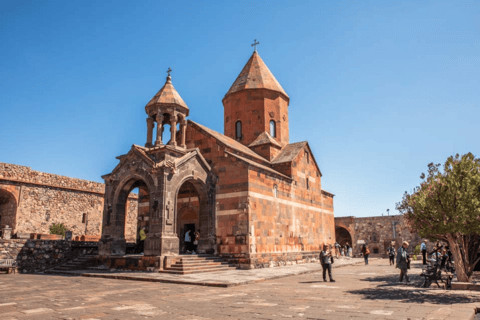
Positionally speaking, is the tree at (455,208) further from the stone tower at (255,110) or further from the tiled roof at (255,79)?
Answer: the tiled roof at (255,79)

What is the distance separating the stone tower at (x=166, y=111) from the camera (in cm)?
1675

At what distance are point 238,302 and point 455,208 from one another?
589 cm

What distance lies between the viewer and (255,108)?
2245 cm

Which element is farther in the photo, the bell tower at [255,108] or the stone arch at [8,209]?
the stone arch at [8,209]

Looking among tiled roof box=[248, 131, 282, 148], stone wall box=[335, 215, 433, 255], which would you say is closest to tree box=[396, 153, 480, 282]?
tiled roof box=[248, 131, 282, 148]

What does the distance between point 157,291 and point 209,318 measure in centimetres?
376

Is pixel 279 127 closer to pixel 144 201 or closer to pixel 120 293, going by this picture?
pixel 144 201

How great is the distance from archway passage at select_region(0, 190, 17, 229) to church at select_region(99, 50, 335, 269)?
11.7 meters

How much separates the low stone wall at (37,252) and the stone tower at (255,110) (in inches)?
453

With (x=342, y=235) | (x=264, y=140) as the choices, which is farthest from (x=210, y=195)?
(x=342, y=235)

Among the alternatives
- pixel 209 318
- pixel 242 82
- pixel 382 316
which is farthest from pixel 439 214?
pixel 242 82

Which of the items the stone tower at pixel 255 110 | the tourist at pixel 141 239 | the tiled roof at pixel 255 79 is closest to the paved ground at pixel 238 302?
the tourist at pixel 141 239

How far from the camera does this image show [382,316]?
5.83 meters

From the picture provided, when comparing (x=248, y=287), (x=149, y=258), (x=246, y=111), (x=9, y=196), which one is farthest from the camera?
(x=9, y=196)
